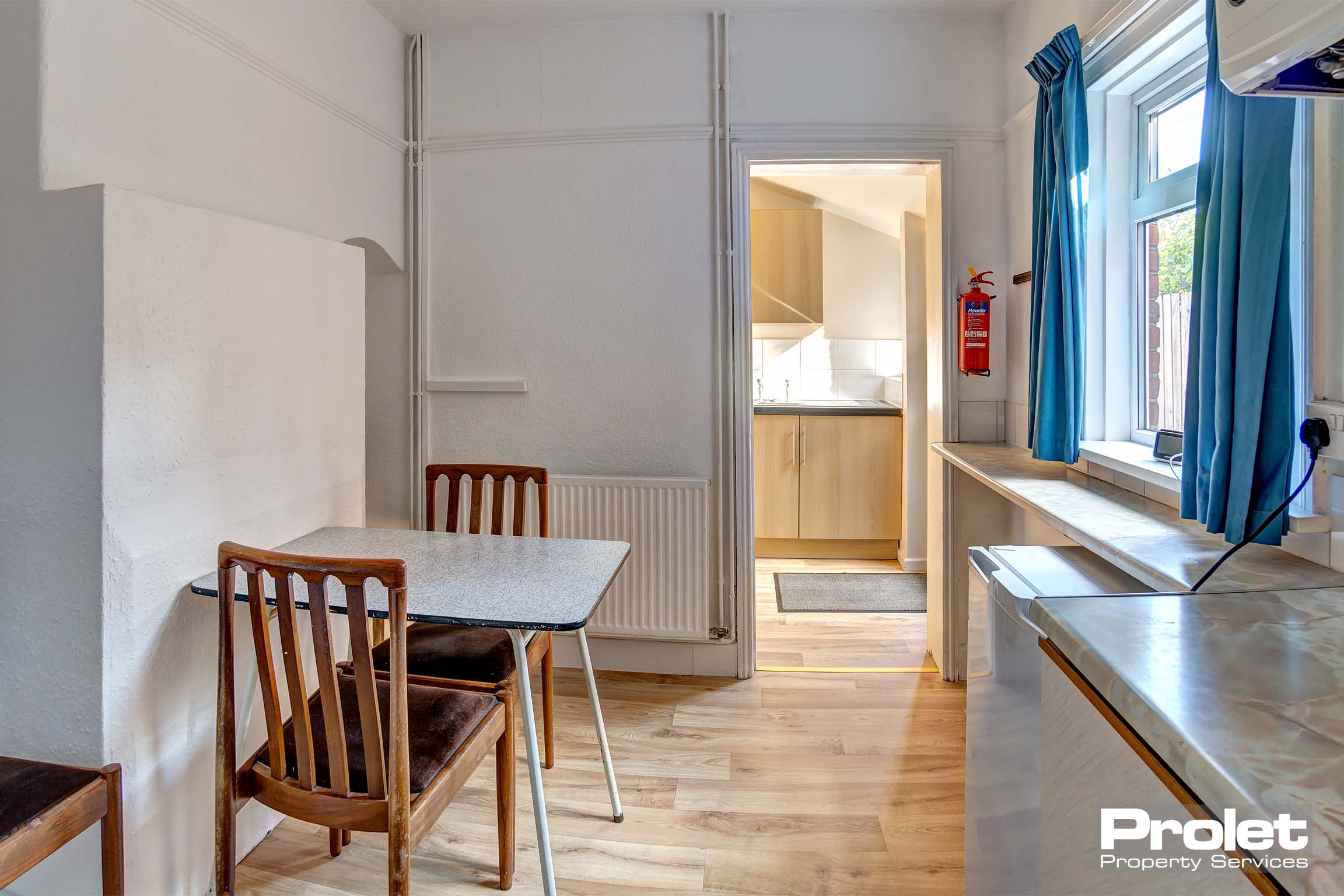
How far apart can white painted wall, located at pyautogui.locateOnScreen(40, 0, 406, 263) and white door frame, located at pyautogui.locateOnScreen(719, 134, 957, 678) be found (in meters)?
1.37

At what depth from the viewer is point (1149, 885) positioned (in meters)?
0.65

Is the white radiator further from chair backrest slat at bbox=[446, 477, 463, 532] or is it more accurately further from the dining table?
the dining table

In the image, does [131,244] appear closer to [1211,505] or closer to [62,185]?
[62,185]

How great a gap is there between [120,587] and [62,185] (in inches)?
33.4

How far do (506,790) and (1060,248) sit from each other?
2153mm

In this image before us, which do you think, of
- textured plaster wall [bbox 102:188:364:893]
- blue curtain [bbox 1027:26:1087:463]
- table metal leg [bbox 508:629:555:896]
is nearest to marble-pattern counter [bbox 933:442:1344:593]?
blue curtain [bbox 1027:26:1087:463]

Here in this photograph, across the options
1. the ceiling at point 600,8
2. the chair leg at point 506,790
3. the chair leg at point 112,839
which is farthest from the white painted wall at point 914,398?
the chair leg at point 112,839

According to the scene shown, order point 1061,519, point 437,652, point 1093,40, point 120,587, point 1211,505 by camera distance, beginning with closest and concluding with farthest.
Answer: point 1211,505
point 120,587
point 1061,519
point 437,652
point 1093,40

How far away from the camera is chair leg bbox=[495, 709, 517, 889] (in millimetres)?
1670

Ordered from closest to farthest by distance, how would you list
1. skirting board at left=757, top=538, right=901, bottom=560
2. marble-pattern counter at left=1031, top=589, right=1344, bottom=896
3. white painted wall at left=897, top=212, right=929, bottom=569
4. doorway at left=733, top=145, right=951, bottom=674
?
marble-pattern counter at left=1031, top=589, right=1344, bottom=896 < doorway at left=733, top=145, right=951, bottom=674 < white painted wall at left=897, top=212, right=929, bottom=569 < skirting board at left=757, top=538, right=901, bottom=560

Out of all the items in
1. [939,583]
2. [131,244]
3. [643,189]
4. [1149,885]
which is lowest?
[939,583]

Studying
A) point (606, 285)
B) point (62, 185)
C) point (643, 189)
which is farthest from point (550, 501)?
point (62, 185)

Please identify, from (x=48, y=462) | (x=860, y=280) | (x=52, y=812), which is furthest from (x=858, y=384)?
(x=52, y=812)

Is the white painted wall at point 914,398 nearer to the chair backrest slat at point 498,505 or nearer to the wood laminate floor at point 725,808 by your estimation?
the wood laminate floor at point 725,808
